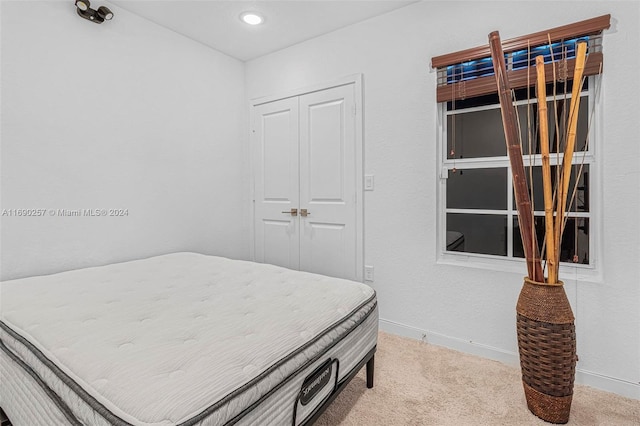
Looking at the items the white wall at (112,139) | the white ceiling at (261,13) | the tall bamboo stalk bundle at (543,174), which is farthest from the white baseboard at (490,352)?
the white ceiling at (261,13)

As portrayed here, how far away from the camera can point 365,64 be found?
→ 265cm

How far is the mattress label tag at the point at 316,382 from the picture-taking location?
1.14 metres

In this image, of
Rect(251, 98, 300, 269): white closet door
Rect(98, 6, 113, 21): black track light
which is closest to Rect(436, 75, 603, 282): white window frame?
Rect(251, 98, 300, 269): white closet door

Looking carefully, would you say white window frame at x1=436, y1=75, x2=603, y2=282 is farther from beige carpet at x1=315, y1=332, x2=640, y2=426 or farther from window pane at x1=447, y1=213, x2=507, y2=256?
beige carpet at x1=315, y1=332, x2=640, y2=426

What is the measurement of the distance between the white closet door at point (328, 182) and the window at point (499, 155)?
2.48 feet

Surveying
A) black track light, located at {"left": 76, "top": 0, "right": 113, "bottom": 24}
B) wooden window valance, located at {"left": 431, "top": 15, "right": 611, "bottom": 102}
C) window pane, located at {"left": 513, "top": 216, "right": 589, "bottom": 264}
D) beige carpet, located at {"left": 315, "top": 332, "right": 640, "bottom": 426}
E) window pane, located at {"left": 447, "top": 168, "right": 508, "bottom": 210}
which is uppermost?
Result: black track light, located at {"left": 76, "top": 0, "right": 113, "bottom": 24}

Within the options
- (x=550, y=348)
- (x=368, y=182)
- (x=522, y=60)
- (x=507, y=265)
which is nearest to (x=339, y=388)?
(x=550, y=348)

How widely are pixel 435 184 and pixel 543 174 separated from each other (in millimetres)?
870

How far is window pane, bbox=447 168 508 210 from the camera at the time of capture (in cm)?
222

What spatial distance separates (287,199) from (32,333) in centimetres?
223

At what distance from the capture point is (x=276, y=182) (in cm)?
326

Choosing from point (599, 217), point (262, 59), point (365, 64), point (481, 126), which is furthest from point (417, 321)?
point (262, 59)

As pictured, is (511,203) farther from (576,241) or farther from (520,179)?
(520,179)

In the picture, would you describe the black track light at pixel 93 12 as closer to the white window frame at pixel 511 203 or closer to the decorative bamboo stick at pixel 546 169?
the white window frame at pixel 511 203
